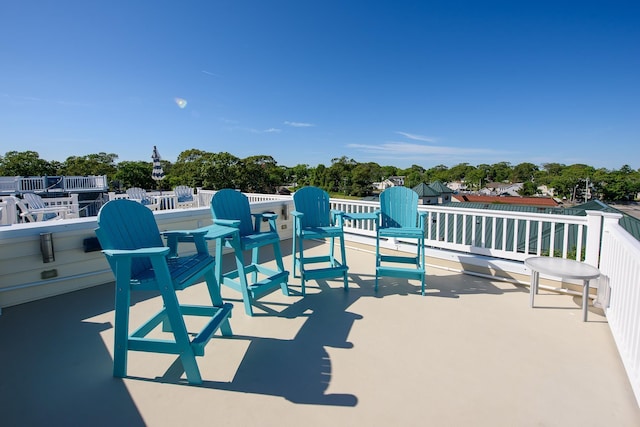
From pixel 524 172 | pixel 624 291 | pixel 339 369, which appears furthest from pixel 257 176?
pixel 524 172

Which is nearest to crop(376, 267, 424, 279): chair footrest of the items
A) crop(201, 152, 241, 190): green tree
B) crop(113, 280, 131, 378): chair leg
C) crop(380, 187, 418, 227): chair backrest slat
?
crop(380, 187, 418, 227): chair backrest slat

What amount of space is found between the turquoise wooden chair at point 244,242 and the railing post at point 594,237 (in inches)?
116

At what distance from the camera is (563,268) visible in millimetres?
2441

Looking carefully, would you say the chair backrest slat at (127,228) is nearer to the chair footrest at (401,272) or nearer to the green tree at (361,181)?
the chair footrest at (401,272)

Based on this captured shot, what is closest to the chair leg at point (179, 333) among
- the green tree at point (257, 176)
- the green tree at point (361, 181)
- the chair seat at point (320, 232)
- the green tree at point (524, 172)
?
the chair seat at point (320, 232)

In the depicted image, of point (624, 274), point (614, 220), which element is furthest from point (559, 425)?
point (614, 220)

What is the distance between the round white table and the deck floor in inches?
8.3

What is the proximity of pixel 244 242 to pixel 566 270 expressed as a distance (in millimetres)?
2705

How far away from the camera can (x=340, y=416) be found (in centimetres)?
135

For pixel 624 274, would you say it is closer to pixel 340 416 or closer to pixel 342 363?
pixel 342 363

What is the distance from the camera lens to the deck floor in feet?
4.50

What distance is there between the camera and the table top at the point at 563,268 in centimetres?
228

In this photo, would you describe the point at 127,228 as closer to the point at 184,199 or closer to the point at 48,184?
the point at 184,199

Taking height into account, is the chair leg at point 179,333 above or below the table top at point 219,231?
below
